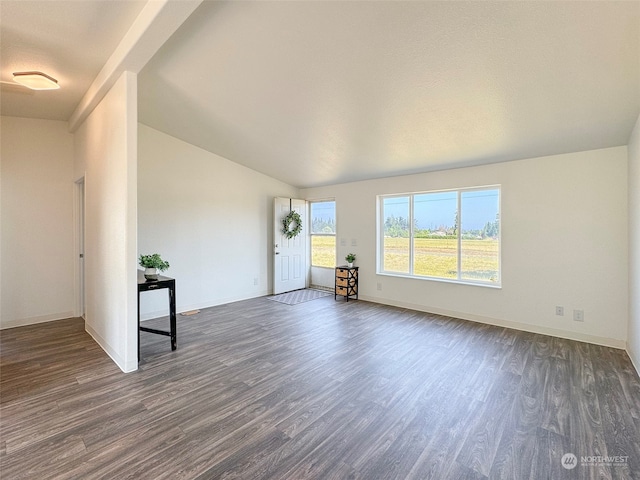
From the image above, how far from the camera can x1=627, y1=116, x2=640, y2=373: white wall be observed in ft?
9.27

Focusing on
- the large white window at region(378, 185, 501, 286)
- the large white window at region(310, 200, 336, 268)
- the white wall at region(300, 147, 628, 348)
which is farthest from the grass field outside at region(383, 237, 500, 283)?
the large white window at region(310, 200, 336, 268)

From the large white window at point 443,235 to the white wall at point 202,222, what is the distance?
2.52 metres

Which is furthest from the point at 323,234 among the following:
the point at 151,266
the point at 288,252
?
the point at 151,266

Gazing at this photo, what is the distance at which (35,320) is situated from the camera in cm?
436

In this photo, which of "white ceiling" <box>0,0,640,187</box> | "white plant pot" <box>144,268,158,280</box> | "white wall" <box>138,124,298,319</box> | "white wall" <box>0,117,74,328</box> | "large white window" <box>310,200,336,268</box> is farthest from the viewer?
"large white window" <box>310,200,336,268</box>

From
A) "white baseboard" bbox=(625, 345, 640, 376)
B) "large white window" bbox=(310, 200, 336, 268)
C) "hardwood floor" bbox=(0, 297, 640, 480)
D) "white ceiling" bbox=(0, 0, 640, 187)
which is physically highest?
"white ceiling" bbox=(0, 0, 640, 187)

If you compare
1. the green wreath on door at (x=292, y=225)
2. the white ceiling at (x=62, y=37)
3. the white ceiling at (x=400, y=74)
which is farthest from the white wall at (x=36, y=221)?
the green wreath on door at (x=292, y=225)

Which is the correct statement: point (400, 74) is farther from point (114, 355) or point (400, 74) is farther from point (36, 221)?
point (36, 221)

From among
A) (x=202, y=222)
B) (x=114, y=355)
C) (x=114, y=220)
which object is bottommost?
(x=114, y=355)

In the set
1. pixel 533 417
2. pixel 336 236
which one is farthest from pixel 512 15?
pixel 336 236

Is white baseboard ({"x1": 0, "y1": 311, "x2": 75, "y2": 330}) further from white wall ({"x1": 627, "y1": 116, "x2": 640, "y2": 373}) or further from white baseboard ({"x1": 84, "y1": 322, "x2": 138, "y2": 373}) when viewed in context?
white wall ({"x1": 627, "y1": 116, "x2": 640, "y2": 373})

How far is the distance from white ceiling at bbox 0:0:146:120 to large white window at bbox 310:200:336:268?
15.1 feet

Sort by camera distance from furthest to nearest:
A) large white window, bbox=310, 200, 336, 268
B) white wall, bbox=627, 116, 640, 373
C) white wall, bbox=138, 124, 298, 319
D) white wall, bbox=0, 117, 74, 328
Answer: large white window, bbox=310, 200, 336, 268 < white wall, bbox=138, 124, 298, 319 < white wall, bbox=0, 117, 74, 328 < white wall, bbox=627, 116, 640, 373

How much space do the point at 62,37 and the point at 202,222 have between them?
307cm
